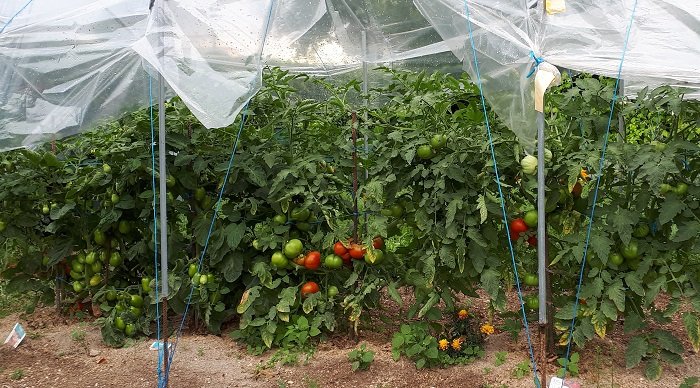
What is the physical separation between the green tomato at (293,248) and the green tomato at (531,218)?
3.98 feet

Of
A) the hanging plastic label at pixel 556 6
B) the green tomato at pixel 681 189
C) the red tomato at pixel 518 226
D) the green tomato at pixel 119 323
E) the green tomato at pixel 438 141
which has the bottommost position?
the green tomato at pixel 119 323

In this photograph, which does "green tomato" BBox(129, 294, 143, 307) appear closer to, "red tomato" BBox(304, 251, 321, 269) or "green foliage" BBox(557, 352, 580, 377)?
"red tomato" BBox(304, 251, 321, 269)

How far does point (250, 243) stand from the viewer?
419 cm

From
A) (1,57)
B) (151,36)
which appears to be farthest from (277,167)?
(1,57)

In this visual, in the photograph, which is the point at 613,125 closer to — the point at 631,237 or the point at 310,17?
the point at 631,237

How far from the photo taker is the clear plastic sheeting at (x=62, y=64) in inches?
141

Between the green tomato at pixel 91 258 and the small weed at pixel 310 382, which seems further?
the green tomato at pixel 91 258

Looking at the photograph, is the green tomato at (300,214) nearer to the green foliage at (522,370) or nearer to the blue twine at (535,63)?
the green foliage at (522,370)

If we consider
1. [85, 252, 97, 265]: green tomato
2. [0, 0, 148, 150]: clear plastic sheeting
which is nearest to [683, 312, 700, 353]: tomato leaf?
[0, 0, 148, 150]: clear plastic sheeting

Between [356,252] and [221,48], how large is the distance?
51.5 inches

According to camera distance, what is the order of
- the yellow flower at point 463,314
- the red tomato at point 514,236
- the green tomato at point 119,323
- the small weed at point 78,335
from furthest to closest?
the small weed at point 78,335
the green tomato at point 119,323
the yellow flower at point 463,314
the red tomato at point 514,236

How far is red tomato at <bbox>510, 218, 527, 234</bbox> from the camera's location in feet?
11.6

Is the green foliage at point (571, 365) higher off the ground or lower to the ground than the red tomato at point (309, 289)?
lower

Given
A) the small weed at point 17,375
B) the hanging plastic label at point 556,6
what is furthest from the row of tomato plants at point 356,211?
the hanging plastic label at point 556,6
